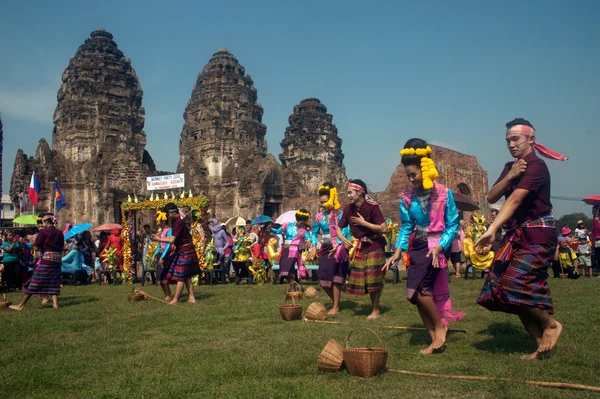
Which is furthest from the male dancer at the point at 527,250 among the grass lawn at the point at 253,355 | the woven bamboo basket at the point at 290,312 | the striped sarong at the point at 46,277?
the striped sarong at the point at 46,277

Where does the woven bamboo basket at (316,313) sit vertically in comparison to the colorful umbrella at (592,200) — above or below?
below

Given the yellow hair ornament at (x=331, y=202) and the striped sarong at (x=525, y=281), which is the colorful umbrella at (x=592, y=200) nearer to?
the yellow hair ornament at (x=331, y=202)

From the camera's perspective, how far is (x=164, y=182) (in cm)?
2612

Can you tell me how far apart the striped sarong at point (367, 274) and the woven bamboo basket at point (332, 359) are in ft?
9.42

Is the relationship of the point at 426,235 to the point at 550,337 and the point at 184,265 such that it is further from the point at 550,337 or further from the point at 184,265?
the point at 184,265

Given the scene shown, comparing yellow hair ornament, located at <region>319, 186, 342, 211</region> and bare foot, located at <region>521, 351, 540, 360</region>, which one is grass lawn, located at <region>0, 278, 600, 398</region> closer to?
bare foot, located at <region>521, 351, 540, 360</region>

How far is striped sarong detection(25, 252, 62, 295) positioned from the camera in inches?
388

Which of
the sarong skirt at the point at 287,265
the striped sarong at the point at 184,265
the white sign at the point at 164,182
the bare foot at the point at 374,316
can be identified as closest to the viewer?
the bare foot at the point at 374,316

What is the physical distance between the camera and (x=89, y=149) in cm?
3366

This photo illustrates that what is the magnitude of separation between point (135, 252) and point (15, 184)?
1879 centimetres

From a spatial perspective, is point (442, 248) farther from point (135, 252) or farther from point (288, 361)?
point (135, 252)

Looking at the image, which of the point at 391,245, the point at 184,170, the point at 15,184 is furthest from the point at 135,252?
the point at 184,170

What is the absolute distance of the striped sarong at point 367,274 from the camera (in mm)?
7367

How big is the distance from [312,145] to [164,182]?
2426cm
